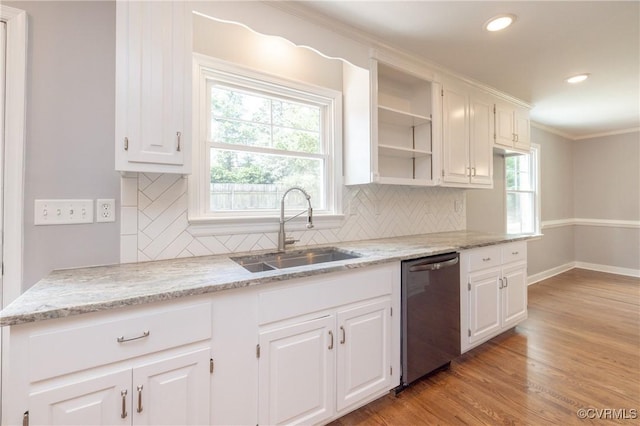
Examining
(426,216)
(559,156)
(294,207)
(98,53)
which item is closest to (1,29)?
(98,53)

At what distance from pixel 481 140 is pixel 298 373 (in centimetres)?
279

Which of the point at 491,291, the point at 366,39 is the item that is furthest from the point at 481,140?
the point at 366,39

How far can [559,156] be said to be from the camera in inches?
199

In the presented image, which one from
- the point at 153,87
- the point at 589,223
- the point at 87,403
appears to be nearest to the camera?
the point at 87,403

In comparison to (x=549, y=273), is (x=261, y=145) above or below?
above

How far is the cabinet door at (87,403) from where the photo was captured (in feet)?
3.09

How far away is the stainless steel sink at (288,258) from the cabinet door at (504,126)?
2.31 meters

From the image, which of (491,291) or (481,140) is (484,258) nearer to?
(491,291)

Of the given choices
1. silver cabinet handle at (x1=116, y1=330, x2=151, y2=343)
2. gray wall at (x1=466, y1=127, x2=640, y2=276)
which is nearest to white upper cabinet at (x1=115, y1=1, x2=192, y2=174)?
silver cabinet handle at (x1=116, y1=330, x2=151, y2=343)

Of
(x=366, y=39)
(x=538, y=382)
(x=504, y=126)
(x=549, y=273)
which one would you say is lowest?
(x=538, y=382)

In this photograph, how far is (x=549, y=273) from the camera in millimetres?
4758

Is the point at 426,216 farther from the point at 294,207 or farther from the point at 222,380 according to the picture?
the point at 222,380

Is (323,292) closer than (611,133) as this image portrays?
Yes

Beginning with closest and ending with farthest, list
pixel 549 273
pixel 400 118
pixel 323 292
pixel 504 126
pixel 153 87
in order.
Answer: pixel 153 87
pixel 323 292
pixel 400 118
pixel 504 126
pixel 549 273
